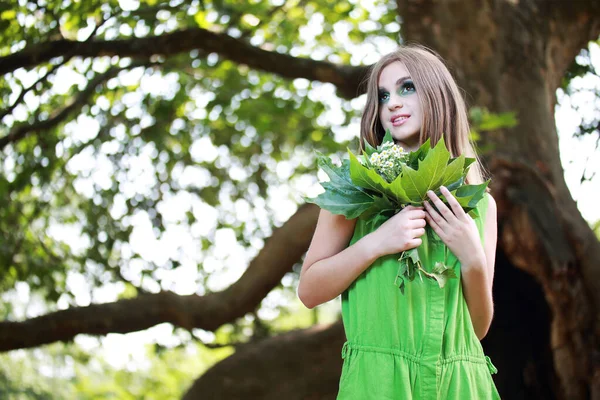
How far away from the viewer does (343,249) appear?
232cm

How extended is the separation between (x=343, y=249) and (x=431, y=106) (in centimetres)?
54

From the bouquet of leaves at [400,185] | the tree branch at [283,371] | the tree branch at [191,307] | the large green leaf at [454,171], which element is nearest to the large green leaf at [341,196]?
the bouquet of leaves at [400,185]

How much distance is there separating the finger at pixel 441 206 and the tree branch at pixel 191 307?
319 centimetres

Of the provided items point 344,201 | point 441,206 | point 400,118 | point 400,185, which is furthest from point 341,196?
point 400,118

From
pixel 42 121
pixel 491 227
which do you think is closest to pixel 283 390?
pixel 42 121

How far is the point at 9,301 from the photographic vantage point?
8.18 m

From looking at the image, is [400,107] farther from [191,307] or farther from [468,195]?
[191,307]

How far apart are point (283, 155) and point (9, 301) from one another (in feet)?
11.2

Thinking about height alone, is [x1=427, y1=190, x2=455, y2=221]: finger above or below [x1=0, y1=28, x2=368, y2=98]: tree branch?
below

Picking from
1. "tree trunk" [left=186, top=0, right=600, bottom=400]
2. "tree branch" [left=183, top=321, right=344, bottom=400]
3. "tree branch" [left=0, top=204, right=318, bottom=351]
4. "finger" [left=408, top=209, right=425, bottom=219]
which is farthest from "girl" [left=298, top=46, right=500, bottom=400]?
"tree branch" [left=183, top=321, right=344, bottom=400]

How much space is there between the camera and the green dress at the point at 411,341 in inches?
82.7

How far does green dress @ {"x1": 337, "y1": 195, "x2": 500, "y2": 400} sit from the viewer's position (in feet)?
6.89

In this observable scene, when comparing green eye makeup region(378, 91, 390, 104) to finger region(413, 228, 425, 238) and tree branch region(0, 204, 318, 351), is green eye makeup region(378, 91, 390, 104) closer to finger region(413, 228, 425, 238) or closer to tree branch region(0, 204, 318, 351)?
finger region(413, 228, 425, 238)

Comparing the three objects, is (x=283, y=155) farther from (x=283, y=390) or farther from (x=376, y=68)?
(x=376, y=68)
